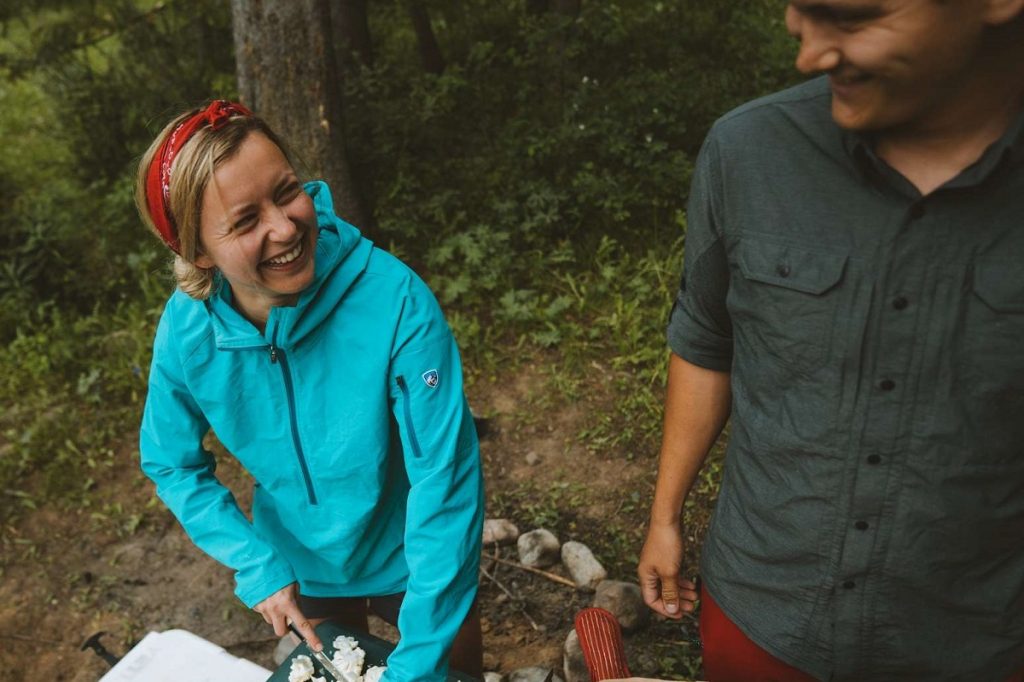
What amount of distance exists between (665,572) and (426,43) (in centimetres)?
503

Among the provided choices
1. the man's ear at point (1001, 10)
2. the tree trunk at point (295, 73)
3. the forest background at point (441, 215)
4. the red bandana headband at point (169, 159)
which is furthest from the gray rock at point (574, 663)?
the tree trunk at point (295, 73)

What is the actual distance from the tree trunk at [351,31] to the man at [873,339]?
4.58m

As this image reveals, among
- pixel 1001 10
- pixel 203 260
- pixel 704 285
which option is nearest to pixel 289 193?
pixel 203 260

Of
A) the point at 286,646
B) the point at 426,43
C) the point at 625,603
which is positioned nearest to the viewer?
the point at 625,603

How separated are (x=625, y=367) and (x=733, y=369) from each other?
254cm

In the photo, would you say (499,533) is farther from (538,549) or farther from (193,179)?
(193,179)

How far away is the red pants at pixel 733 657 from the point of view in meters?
1.63

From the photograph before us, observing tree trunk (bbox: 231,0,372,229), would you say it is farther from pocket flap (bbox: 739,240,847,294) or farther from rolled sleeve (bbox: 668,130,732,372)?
pocket flap (bbox: 739,240,847,294)

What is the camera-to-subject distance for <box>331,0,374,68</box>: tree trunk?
18.1ft

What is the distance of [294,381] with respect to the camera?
183cm

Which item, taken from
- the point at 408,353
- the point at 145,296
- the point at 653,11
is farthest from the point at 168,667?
the point at 653,11

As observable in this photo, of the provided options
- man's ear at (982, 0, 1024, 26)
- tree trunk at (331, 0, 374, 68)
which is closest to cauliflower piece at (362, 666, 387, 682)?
man's ear at (982, 0, 1024, 26)

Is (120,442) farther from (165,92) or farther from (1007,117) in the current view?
(1007,117)

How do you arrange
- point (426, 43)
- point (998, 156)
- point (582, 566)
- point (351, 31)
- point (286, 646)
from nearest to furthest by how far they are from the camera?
point (998, 156) → point (286, 646) → point (582, 566) → point (351, 31) → point (426, 43)
